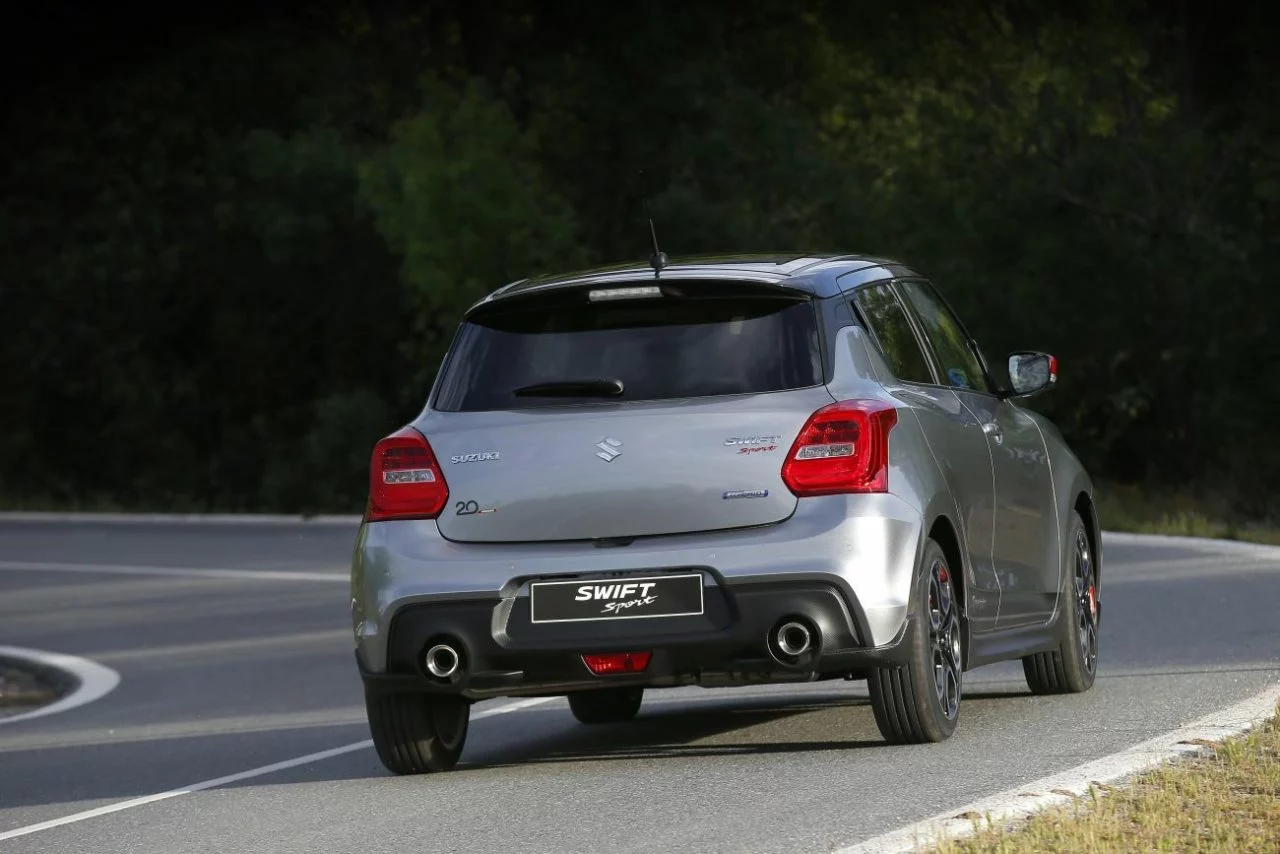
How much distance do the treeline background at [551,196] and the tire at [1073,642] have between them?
18196 millimetres

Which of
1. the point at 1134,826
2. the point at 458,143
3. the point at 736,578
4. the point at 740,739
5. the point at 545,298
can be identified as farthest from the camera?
the point at 458,143

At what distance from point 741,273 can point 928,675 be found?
1.53 meters

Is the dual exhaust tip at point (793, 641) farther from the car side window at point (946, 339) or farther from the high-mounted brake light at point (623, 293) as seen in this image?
the car side window at point (946, 339)

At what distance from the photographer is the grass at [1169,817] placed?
6.30m

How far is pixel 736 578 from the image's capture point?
8.16m

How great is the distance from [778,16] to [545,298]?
37.3 m

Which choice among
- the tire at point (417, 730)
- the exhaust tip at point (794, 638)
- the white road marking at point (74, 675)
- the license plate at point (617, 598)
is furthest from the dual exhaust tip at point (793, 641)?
the white road marking at point (74, 675)

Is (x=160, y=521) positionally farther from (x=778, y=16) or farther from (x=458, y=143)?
(x=778, y=16)

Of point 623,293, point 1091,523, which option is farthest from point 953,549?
point 1091,523

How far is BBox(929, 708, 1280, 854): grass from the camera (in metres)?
6.30

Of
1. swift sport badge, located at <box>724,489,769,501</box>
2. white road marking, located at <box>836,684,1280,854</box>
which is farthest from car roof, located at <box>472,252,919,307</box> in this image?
white road marking, located at <box>836,684,1280,854</box>

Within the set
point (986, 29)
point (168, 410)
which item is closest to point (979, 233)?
point (986, 29)

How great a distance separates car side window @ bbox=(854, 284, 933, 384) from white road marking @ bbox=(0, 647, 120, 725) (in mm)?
5922

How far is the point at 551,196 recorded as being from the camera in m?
41.0
